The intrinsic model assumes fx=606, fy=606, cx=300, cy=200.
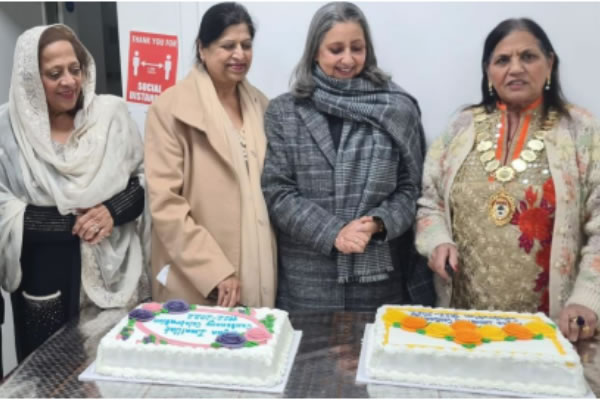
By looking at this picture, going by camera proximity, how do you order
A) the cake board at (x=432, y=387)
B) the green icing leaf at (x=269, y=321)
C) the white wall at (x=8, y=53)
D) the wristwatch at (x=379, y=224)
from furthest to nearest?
the white wall at (x=8, y=53)
the wristwatch at (x=379, y=224)
the green icing leaf at (x=269, y=321)
the cake board at (x=432, y=387)

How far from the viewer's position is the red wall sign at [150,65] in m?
2.83

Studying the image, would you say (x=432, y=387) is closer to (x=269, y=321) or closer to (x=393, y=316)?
(x=393, y=316)

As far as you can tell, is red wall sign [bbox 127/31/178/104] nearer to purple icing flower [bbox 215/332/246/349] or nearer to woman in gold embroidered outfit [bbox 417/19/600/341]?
woman in gold embroidered outfit [bbox 417/19/600/341]

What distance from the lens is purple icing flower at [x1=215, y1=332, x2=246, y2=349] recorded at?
5.05 feet

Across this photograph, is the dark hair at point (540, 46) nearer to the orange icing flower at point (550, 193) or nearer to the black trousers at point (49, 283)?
the orange icing flower at point (550, 193)

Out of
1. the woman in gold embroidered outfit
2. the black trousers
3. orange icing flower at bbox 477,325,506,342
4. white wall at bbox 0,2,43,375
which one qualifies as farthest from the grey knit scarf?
white wall at bbox 0,2,43,375

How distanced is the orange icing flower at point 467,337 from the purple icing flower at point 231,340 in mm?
551

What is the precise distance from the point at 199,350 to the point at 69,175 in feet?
3.19

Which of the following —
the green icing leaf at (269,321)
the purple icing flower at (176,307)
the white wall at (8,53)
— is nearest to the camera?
the green icing leaf at (269,321)

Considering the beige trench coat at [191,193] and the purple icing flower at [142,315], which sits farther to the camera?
the beige trench coat at [191,193]

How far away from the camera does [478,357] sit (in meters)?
1.47

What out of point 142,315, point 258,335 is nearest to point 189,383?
point 258,335

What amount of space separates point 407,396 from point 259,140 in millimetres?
1091

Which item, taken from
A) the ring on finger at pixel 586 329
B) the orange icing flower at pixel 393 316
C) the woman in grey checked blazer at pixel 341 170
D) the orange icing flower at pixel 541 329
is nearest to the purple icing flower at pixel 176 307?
the woman in grey checked blazer at pixel 341 170
